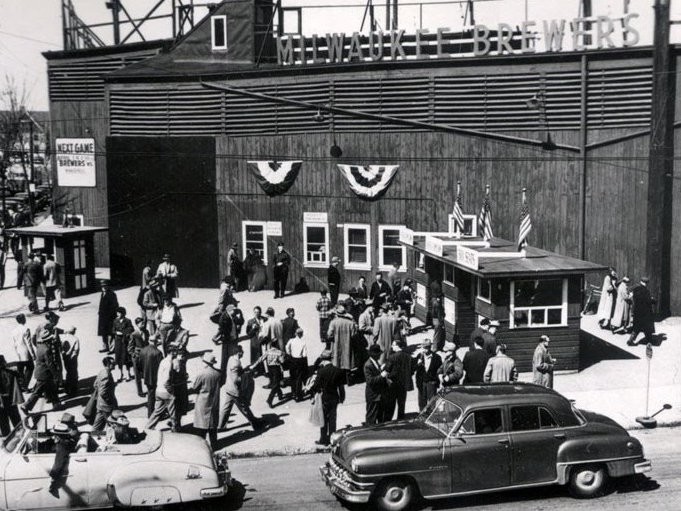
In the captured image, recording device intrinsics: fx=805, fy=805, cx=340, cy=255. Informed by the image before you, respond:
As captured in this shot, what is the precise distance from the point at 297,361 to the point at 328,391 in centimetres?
265

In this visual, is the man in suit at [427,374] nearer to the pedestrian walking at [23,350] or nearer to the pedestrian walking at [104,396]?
the pedestrian walking at [104,396]

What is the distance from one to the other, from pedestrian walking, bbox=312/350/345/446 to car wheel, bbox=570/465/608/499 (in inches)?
166

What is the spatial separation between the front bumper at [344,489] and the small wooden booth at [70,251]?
18.0 m

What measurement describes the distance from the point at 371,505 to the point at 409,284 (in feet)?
44.3

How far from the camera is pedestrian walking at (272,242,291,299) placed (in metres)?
26.3

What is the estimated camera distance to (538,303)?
59.4 ft

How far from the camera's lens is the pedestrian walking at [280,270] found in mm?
26297

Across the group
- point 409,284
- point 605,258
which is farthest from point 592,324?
point 409,284

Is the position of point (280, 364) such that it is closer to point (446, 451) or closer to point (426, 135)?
point (446, 451)

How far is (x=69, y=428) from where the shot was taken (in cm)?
1107

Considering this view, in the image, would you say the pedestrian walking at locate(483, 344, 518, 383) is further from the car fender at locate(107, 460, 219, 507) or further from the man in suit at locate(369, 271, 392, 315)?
the man in suit at locate(369, 271, 392, 315)

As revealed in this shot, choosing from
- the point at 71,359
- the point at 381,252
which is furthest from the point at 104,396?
the point at 381,252

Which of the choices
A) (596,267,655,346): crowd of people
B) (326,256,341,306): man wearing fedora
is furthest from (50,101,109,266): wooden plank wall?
(596,267,655,346): crowd of people

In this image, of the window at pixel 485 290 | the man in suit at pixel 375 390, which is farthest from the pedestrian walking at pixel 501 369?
the window at pixel 485 290
